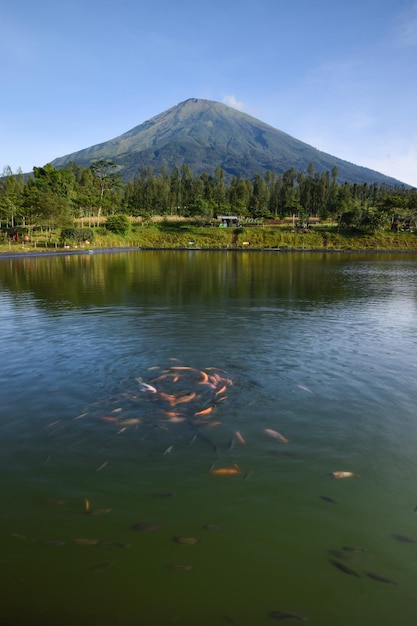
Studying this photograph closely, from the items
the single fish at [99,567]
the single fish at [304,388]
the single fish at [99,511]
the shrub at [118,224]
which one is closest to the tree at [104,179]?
the shrub at [118,224]

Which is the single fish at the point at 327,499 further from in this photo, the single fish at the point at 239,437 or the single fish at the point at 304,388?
the single fish at the point at 304,388

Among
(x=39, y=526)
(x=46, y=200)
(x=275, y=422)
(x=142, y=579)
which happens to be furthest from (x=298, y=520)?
(x=46, y=200)

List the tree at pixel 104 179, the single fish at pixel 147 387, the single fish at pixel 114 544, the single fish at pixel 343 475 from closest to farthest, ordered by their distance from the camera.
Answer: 1. the single fish at pixel 114 544
2. the single fish at pixel 343 475
3. the single fish at pixel 147 387
4. the tree at pixel 104 179

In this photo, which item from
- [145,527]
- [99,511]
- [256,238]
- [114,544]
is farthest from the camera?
[256,238]

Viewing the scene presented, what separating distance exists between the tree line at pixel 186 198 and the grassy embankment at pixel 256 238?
176 inches

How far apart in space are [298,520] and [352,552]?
30.3 inches

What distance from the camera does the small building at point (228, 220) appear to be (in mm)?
99438

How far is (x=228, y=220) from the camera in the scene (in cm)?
10219

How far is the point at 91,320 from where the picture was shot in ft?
55.6

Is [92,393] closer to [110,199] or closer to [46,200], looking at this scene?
[46,200]

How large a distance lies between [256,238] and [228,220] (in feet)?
51.9

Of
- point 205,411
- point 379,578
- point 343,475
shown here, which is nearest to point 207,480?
point 343,475

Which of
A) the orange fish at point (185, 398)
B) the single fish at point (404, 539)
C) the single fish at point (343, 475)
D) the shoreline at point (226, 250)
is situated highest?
the shoreline at point (226, 250)

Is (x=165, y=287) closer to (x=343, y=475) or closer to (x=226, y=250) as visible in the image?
(x=343, y=475)
